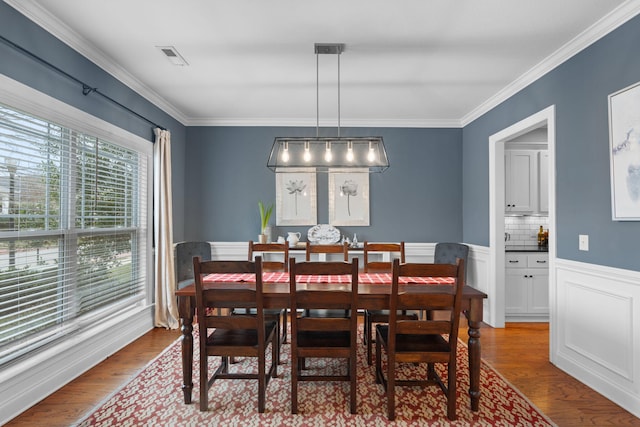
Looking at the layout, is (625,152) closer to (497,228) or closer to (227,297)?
(497,228)

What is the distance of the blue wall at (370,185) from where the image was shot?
4898 mm

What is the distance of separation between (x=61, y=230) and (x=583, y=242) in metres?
4.04

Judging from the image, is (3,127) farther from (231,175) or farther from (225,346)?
(231,175)

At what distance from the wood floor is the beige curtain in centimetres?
27

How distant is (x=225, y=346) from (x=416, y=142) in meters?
3.88

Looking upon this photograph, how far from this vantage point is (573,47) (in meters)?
2.74

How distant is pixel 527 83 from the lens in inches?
133

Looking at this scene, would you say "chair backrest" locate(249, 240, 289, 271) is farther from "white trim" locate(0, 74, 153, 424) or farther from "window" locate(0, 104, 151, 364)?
"white trim" locate(0, 74, 153, 424)

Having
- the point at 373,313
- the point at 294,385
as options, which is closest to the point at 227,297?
the point at 294,385

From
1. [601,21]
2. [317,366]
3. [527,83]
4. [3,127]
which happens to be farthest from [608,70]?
[3,127]

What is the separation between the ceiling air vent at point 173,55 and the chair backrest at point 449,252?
3.76m

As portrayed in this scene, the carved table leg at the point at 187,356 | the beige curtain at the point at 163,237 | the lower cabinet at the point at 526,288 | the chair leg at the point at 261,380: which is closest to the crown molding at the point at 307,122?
the beige curtain at the point at 163,237

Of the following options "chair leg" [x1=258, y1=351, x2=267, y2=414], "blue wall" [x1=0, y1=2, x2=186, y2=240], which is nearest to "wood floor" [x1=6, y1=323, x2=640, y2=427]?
"chair leg" [x1=258, y1=351, x2=267, y2=414]

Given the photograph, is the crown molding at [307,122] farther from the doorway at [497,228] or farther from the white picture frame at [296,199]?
the doorway at [497,228]
